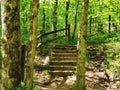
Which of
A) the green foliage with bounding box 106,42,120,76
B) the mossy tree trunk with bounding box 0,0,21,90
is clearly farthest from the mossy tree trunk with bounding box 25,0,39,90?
the green foliage with bounding box 106,42,120,76

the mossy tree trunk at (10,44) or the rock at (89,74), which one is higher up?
the mossy tree trunk at (10,44)

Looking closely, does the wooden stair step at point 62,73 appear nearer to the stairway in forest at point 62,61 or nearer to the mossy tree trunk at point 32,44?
the stairway in forest at point 62,61

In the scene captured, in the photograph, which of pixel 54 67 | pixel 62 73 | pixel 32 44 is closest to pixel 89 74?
pixel 62 73

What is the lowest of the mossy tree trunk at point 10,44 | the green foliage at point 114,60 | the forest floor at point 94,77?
the forest floor at point 94,77

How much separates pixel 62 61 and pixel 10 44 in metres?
5.32

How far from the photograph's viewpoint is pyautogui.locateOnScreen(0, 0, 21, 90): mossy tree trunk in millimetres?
6848

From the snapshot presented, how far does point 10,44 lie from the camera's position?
7.02m

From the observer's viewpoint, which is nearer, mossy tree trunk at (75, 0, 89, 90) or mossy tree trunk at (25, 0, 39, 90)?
mossy tree trunk at (25, 0, 39, 90)

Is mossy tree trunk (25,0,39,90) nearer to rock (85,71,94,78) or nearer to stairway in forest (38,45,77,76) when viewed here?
stairway in forest (38,45,77,76)

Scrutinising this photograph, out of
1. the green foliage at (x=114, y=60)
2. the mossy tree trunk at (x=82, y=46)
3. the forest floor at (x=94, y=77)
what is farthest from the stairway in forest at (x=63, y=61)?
the mossy tree trunk at (x=82, y=46)

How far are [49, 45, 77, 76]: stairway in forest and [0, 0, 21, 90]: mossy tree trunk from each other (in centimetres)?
368

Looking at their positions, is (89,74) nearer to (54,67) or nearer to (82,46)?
(54,67)

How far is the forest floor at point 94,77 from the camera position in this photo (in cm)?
905

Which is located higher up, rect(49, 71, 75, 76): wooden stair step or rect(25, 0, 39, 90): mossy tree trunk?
rect(25, 0, 39, 90): mossy tree trunk
